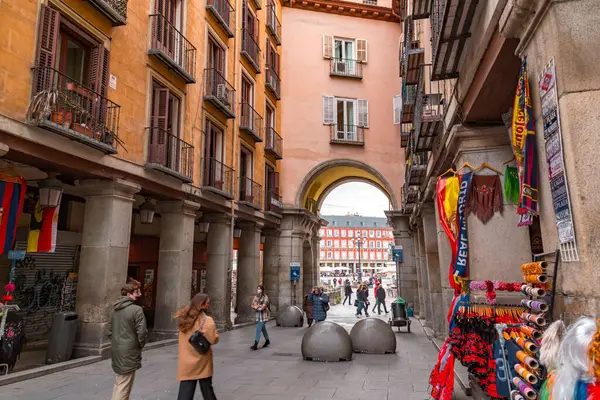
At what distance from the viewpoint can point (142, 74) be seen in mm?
12172

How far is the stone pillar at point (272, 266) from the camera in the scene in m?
23.1

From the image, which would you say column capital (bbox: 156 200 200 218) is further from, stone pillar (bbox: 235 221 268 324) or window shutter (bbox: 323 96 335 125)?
window shutter (bbox: 323 96 335 125)

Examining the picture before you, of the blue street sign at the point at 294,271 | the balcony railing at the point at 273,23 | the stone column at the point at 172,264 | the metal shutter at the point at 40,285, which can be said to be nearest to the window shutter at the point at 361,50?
the balcony railing at the point at 273,23

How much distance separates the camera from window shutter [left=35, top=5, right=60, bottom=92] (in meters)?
8.88

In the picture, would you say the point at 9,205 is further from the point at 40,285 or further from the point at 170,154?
the point at 170,154

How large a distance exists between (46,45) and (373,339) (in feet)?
33.3

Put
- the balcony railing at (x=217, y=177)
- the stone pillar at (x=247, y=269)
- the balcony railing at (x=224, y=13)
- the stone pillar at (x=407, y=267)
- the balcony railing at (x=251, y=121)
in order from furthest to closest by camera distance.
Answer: the stone pillar at (x=407, y=267) < the stone pillar at (x=247, y=269) < the balcony railing at (x=251, y=121) < the balcony railing at (x=224, y=13) < the balcony railing at (x=217, y=177)

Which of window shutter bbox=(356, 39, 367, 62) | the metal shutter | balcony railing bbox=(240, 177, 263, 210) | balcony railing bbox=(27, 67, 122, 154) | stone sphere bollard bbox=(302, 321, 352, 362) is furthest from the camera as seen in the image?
window shutter bbox=(356, 39, 367, 62)

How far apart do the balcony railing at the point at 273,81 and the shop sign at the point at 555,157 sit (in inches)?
765

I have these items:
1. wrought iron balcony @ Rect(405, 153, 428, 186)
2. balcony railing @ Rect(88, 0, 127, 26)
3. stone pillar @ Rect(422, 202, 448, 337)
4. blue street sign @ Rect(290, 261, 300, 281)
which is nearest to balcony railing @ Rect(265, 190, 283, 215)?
blue street sign @ Rect(290, 261, 300, 281)

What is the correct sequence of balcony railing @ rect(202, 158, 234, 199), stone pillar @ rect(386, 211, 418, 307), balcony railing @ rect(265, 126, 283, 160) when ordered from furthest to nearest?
stone pillar @ rect(386, 211, 418, 307)
balcony railing @ rect(265, 126, 283, 160)
balcony railing @ rect(202, 158, 234, 199)

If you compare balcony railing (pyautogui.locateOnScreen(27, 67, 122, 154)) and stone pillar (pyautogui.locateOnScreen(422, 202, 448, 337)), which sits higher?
balcony railing (pyautogui.locateOnScreen(27, 67, 122, 154))

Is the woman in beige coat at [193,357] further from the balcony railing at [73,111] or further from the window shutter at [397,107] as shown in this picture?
the window shutter at [397,107]

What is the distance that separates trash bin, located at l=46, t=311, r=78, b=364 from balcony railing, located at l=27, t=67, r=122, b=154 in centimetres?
397
